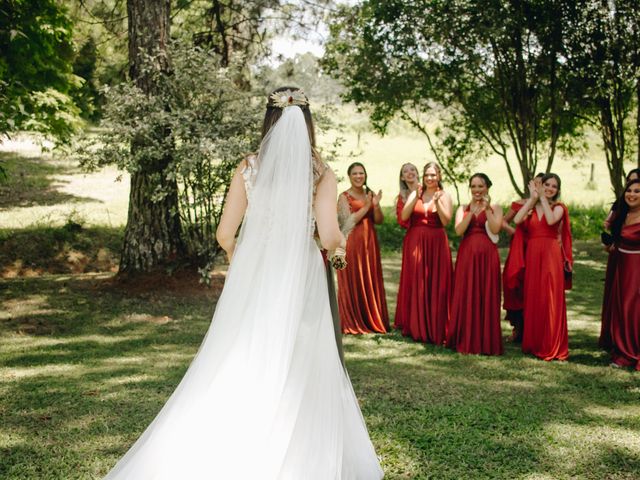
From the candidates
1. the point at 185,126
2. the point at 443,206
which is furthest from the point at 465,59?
the point at 185,126

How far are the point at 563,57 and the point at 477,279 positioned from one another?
943 centimetres

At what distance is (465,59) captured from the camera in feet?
51.1

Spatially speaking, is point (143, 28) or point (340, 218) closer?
point (340, 218)

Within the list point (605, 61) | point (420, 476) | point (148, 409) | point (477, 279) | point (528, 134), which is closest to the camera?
point (420, 476)

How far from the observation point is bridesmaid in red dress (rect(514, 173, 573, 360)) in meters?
7.80

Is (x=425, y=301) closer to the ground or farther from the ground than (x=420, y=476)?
farther from the ground

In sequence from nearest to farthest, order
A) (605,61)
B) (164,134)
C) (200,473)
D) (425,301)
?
(200,473) < (425,301) < (164,134) < (605,61)

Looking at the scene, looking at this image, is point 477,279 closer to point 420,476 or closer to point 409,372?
point 409,372

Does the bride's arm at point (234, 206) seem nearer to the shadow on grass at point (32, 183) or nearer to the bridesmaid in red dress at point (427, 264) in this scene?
the bridesmaid in red dress at point (427, 264)

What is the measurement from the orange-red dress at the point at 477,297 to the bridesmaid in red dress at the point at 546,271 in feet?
1.41

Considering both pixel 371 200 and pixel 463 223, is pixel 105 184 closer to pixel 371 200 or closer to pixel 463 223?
pixel 371 200

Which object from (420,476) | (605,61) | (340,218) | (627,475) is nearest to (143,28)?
(340,218)

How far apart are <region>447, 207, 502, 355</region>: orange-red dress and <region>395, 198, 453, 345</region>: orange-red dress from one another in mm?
369

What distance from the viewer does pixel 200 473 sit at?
3.44m
